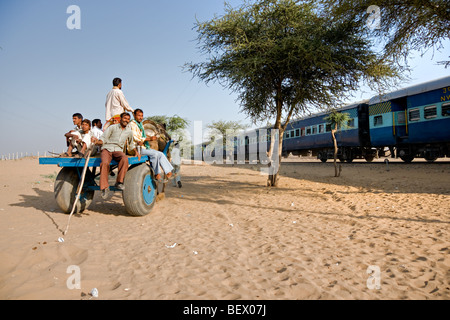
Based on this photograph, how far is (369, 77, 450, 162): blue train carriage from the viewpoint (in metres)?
14.2

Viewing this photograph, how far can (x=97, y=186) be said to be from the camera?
18.1 feet

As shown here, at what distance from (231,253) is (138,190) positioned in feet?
8.64

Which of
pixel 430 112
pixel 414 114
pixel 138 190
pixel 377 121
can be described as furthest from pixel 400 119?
pixel 138 190

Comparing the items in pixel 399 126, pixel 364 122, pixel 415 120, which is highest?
pixel 364 122

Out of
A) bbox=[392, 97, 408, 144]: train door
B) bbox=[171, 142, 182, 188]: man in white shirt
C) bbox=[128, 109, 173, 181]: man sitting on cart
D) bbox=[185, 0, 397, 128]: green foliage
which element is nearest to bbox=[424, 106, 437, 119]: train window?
bbox=[392, 97, 408, 144]: train door

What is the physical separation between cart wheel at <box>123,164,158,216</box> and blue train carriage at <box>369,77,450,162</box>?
13.8 m

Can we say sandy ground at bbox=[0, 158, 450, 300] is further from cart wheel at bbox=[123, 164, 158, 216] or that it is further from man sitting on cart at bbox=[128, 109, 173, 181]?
man sitting on cart at bbox=[128, 109, 173, 181]

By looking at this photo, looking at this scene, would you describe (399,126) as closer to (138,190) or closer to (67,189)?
(138,190)

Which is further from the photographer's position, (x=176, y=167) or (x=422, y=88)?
Answer: (x=422, y=88)

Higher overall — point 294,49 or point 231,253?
point 294,49
